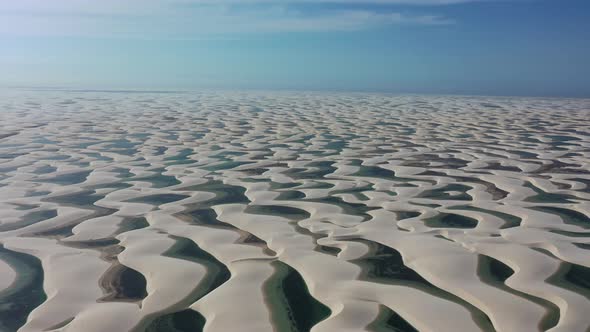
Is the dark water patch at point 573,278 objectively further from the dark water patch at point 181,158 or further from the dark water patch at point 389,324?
the dark water patch at point 181,158

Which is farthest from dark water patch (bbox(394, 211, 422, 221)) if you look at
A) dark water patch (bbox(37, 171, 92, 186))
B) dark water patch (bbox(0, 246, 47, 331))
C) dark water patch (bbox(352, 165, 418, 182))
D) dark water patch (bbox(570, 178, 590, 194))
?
dark water patch (bbox(37, 171, 92, 186))

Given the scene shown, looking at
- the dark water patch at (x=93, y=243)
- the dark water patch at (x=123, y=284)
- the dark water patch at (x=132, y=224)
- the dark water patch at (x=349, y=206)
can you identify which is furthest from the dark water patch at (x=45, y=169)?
the dark water patch at (x=123, y=284)

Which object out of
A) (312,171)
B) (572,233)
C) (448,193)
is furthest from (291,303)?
(312,171)

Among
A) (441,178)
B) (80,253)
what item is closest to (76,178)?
(80,253)

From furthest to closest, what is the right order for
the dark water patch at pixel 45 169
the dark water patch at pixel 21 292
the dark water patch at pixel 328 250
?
the dark water patch at pixel 45 169 → the dark water patch at pixel 328 250 → the dark water patch at pixel 21 292

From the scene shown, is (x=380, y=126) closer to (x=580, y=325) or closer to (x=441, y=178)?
(x=441, y=178)

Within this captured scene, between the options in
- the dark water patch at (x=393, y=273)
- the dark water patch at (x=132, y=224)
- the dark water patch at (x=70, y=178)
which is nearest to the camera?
the dark water patch at (x=393, y=273)

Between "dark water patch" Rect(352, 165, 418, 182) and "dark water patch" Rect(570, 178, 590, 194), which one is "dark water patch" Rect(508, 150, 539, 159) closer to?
"dark water patch" Rect(570, 178, 590, 194)

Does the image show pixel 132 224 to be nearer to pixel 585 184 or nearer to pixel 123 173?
pixel 123 173
